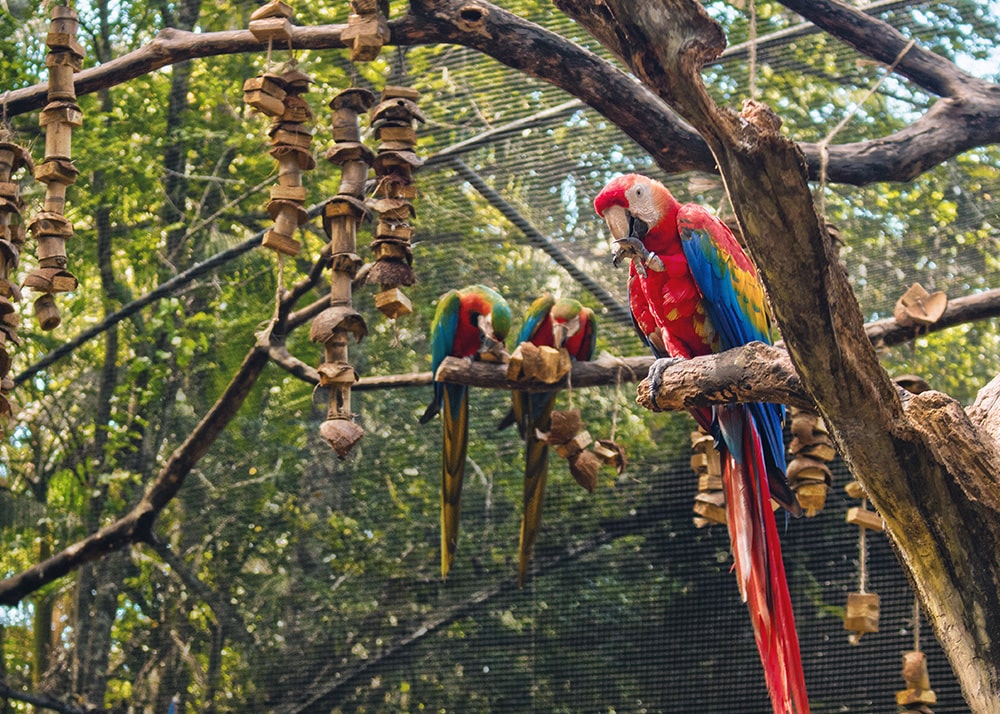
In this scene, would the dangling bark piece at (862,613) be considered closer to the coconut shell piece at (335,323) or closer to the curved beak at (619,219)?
the curved beak at (619,219)

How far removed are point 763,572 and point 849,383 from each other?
521 millimetres

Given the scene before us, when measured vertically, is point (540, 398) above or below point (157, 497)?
above

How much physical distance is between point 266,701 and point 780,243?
214 centimetres

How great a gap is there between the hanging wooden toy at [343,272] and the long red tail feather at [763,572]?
563 mm

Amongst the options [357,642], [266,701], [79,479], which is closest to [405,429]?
[357,642]

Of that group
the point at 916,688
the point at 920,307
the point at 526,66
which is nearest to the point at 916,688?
the point at 916,688

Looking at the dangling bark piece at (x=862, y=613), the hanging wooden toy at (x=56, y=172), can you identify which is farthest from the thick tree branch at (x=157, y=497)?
the dangling bark piece at (x=862, y=613)

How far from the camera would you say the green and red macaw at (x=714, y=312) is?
149 centimetres

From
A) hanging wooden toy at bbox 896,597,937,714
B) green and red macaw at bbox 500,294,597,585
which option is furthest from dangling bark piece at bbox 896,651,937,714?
green and red macaw at bbox 500,294,597,585

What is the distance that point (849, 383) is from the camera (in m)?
0.98

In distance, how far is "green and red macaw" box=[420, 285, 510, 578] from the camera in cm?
221

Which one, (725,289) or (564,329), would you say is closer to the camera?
(725,289)

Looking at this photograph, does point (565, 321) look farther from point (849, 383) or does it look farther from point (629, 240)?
point (849, 383)

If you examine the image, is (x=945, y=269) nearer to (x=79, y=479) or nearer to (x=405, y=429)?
(x=405, y=429)
